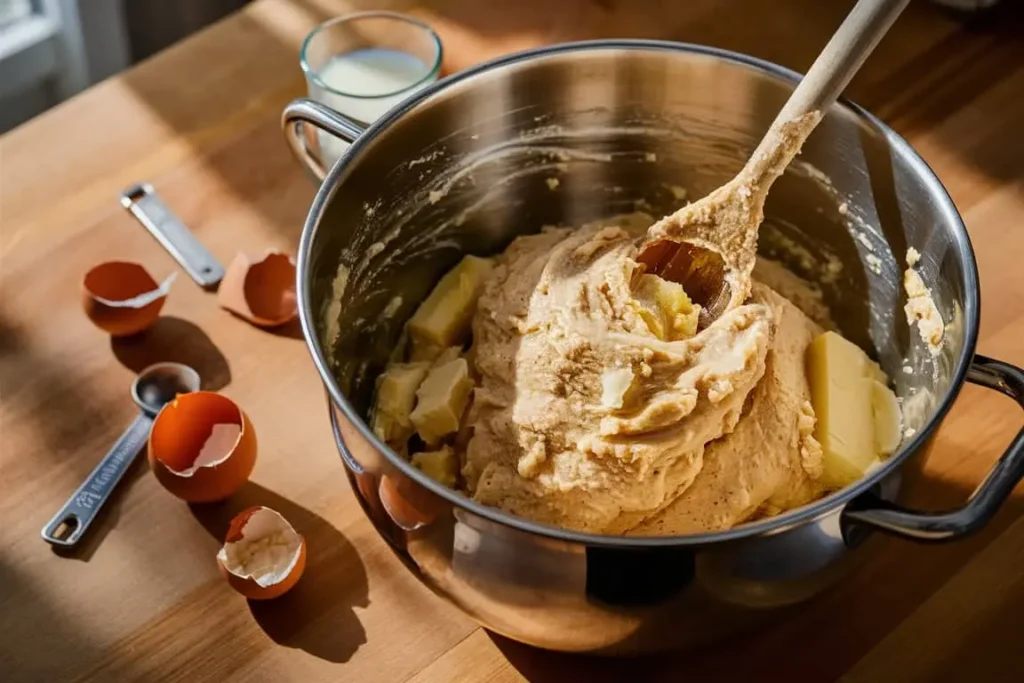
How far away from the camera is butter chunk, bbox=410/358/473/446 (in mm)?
999

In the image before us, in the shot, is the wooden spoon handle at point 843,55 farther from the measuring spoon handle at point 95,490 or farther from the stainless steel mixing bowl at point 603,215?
the measuring spoon handle at point 95,490

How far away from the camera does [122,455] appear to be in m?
1.07

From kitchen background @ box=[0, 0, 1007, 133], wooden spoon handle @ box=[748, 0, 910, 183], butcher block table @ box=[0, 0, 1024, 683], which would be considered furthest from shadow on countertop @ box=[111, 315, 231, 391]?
kitchen background @ box=[0, 0, 1007, 133]

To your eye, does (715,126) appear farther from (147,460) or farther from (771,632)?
(147,460)

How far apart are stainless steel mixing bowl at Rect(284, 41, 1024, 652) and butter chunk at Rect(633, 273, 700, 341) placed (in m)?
0.19

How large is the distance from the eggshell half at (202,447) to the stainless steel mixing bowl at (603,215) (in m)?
0.11

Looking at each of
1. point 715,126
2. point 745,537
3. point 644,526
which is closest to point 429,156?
point 715,126

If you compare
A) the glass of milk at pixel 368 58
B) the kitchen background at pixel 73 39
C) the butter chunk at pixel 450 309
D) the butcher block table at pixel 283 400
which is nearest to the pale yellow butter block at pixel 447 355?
the butter chunk at pixel 450 309

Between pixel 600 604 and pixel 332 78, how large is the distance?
814 mm

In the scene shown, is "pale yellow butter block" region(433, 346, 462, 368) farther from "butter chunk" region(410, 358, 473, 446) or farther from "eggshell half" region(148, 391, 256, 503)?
"eggshell half" region(148, 391, 256, 503)

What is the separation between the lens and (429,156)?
1054 millimetres

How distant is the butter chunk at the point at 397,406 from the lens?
104cm

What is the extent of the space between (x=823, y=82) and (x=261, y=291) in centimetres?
60

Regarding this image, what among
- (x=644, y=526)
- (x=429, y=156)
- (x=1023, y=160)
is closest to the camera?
(x=644, y=526)
